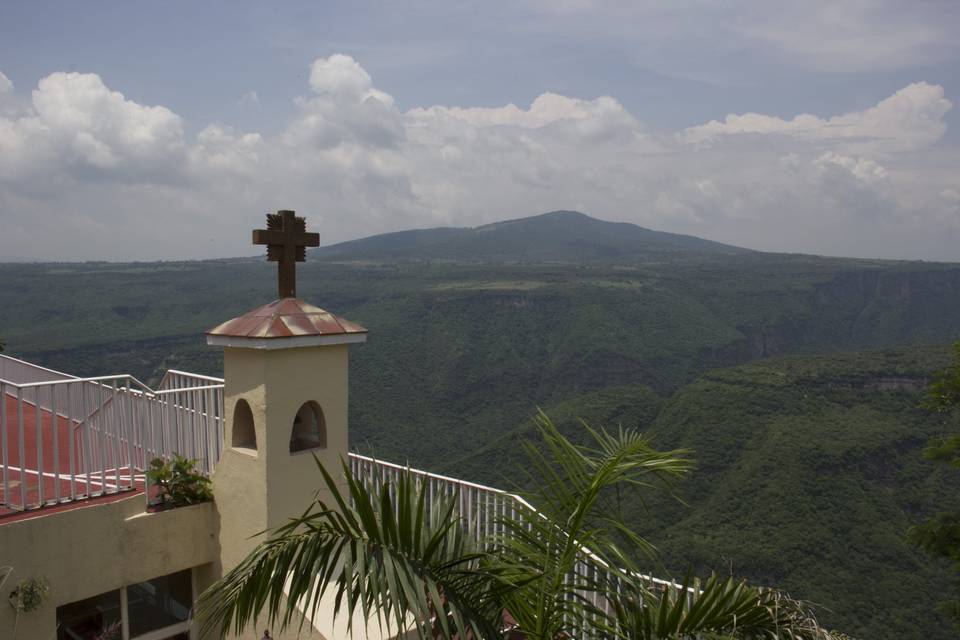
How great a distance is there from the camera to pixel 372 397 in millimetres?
60562

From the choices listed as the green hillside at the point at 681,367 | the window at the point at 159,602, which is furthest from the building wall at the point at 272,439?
the green hillside at the point at 681,367

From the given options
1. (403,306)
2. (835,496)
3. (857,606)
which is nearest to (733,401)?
(835,496)

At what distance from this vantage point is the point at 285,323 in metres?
4.37

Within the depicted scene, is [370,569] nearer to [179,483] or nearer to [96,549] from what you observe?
[96,549]

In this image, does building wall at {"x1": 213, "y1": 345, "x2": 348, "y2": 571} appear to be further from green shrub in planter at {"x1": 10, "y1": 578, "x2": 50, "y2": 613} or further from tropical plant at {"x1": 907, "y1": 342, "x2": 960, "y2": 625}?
tropical plant at {"x1": 907, "y1": 342, "x2": 960, "y2": 625}

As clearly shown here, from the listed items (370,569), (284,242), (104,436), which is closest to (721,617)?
(370,569)

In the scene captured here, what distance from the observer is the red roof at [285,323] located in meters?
4.29

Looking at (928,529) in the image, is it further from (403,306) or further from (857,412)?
(403,306)

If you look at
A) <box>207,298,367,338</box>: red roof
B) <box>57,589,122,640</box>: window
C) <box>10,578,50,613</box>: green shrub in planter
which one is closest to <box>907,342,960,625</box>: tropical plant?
<box>207,298,367,338</box>: red roof

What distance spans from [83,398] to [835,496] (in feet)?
105

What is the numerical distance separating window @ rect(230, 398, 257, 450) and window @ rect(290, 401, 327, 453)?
26 cm

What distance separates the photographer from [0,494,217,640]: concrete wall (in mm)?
3902

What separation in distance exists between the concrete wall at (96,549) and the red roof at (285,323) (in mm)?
1239

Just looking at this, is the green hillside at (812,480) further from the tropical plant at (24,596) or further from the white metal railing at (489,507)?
the tropical plant at (24,596)
